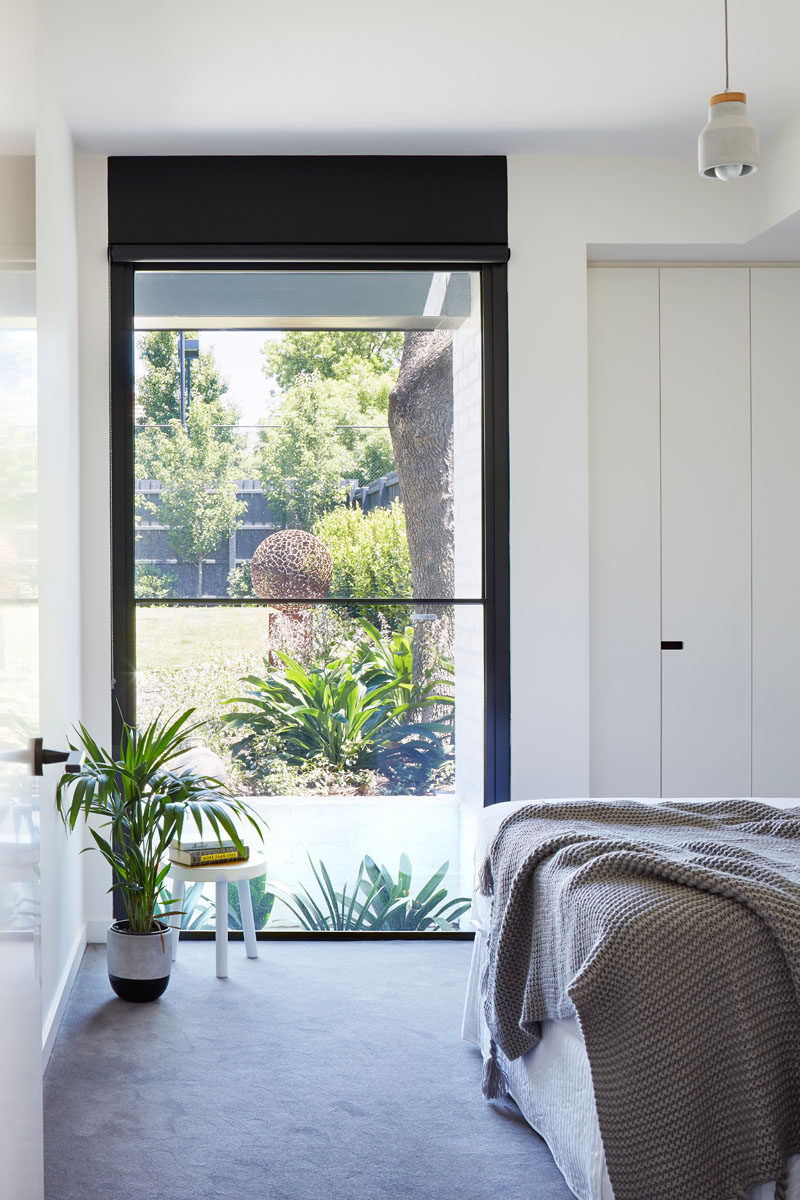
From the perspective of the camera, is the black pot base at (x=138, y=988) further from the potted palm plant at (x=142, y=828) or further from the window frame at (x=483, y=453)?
the window frame at (x=483, y=453)

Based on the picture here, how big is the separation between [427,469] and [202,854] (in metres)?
1.55

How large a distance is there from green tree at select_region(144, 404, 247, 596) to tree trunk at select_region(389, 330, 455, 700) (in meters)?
0.61

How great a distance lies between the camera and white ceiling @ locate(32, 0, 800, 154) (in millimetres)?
2754

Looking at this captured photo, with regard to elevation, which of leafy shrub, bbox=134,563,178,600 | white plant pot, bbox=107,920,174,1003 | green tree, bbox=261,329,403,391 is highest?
green tree, bbox=261,329,403,391

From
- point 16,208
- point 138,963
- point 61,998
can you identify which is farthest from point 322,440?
point 16,208

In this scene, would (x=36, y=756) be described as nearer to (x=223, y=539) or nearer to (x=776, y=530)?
(x=223, y=539)

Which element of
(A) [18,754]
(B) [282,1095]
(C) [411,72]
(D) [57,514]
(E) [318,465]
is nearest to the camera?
(A) [18,754]

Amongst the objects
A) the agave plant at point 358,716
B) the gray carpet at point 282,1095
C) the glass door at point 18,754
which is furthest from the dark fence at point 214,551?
the glass door at point 18,754

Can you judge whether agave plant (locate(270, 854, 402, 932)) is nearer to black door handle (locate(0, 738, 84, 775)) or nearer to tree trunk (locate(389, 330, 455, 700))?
tree trunk (locate(389, 330, 455, 700))

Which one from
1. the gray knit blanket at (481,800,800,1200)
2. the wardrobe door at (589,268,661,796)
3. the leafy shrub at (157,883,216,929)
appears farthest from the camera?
the wardrobe door at (589,268,661,796)

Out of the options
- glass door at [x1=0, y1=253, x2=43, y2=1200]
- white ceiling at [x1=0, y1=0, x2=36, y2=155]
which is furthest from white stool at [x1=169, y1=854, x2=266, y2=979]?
white ceiling at [x1=0, y1=0, x2=36, y2=155]

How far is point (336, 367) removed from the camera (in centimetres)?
379

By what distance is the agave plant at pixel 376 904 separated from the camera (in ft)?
12.5

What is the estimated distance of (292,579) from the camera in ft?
12.5
